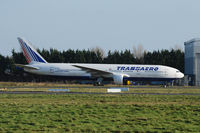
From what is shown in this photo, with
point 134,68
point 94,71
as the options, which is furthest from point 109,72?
point 134,68

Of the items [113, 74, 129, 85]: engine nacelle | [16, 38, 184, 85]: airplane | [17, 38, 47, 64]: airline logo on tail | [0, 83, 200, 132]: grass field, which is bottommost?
[0, 83, 200, 132]: grass field

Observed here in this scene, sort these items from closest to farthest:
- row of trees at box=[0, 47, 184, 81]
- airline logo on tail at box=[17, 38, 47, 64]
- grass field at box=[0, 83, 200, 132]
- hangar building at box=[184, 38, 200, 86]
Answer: grass field at box=[0, 83, 200, 132]
airline logo on tail at box=[17, 38, 47, 64]
hangar building at box=[184, 38, 200, 86]
row of trees at box=[0, 47, 184, 81]

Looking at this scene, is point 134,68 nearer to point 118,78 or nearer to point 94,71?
point 118,78

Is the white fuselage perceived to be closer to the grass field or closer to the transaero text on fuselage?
the transaero text on fuselage

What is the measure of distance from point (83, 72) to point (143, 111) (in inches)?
1369

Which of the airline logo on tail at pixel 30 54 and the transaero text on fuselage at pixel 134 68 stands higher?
the airline logo on tail at pixel 30 54

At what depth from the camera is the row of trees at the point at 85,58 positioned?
8369 cm

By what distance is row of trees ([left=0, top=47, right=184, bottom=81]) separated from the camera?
275 feet

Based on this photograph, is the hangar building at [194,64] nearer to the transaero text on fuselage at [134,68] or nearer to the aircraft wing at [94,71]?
the transaero text on fuselage at [134,68]

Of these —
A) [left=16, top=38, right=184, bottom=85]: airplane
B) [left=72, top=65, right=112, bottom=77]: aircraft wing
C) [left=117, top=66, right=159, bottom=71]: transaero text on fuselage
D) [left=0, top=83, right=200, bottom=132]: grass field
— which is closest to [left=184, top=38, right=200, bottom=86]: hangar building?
[left=16, top=38, right=184, bottom=85]: airplane

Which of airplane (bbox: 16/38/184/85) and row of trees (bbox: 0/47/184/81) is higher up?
row of trees (bbox: 0/47/184/81)

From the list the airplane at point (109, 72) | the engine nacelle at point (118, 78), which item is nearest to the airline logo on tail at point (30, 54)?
the airplane at point (109, 72)

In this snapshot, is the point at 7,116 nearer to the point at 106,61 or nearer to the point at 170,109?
the point at 170,109

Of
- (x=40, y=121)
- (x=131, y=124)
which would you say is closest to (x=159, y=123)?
(x=131, y=124)
